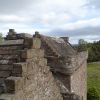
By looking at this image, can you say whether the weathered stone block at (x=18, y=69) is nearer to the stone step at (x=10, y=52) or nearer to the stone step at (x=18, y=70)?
the stone step at (x=18, y=70)

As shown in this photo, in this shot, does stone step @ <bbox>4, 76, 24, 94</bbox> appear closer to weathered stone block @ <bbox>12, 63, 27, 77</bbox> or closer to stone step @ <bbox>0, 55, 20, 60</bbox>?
weathered stone block @ <bbox>12, 63, 27, 77</bbox>

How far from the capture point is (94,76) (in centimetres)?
5800

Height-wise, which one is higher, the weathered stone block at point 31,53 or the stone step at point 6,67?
the weathered stone block at point 31,53

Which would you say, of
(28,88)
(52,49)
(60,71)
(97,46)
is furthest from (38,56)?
(97,46)

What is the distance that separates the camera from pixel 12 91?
9195 mm

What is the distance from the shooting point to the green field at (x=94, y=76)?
4828 cm

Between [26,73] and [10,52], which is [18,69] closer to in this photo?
[26,73]

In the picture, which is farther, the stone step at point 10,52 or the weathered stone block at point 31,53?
the stone step at point 10,52

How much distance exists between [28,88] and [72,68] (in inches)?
221

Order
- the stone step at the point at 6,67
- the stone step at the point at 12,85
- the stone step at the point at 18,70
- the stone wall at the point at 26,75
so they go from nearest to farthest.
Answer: the stone step at the point at 12,85 → the stone wall at the point at 26,75 → the stone step at the point at 18,70 → the stone step at the point at 6,67

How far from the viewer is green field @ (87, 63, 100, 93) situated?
4828 cm

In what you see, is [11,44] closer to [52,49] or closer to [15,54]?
[15,54]

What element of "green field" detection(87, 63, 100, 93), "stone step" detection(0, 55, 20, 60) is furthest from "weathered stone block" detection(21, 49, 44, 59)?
"green field" detection(87, 63, 100, 93)

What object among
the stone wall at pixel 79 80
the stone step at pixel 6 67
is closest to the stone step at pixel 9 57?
the stone step at pixel 6 67
